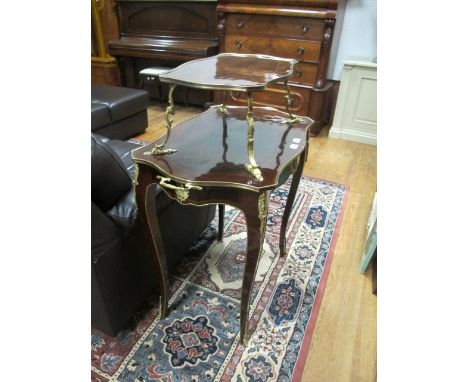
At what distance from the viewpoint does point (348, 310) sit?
4.46 feet

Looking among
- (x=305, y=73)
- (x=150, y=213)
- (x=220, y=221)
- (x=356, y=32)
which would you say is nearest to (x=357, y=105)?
(x=305, y=73)

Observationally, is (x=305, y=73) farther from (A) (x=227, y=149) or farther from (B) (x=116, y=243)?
(B) (x=116, y=243)

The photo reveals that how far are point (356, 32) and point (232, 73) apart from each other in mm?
2641

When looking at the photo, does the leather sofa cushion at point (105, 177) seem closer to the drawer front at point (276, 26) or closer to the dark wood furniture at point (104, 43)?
the drawer front at point (276, 26)

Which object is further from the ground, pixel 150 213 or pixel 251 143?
pixel 251 143

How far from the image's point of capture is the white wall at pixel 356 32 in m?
2.84

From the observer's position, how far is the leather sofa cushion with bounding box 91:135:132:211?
1.01m

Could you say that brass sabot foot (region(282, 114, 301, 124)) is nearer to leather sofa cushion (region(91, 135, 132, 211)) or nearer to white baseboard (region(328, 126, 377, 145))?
leather sofa cushion (region(91, 135, 132, 211))

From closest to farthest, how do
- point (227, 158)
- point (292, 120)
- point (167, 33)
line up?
point (227, 158) < point (292, 120) < point (167, 33)

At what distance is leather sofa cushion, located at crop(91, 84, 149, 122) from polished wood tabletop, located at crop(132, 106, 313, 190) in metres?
1.63
